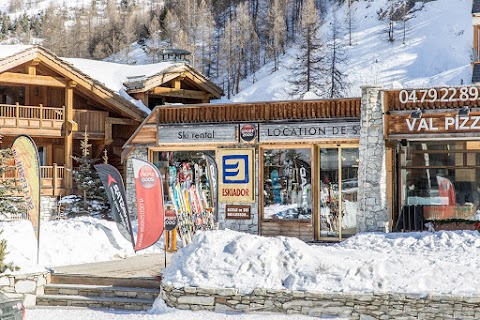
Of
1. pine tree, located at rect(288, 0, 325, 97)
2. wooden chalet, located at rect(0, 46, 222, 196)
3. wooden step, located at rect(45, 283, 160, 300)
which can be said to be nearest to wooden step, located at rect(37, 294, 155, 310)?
wooden step, located at rect(45, 283, 160, 300)

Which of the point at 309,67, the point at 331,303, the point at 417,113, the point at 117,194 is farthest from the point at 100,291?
the point at 309,67

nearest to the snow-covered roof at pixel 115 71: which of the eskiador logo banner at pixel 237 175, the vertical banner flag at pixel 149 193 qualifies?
the eskiador logo banner at pixel 237 175

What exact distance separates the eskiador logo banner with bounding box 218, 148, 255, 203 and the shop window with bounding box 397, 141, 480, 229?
3.93 meters

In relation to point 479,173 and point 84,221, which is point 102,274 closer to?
point 84,221

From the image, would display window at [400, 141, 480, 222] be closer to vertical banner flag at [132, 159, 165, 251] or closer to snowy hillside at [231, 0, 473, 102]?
vertical banner flag at [132, 159, 165, 251]

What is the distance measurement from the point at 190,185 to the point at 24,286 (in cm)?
788

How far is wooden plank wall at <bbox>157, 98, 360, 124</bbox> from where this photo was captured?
62.7 ft

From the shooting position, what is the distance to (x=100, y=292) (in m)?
13.9

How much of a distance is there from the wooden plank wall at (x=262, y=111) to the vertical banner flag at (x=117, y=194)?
4.50 meters

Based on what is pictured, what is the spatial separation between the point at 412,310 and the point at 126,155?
12.3 meters

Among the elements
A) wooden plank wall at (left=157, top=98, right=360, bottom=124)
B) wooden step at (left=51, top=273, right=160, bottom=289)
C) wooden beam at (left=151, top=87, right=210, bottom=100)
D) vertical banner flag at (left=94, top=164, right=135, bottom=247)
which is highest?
wooden beam at (left=151, top=87, right=210, bottom=100)

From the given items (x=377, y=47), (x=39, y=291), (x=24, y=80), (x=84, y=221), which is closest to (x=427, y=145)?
(x=84, y=221)

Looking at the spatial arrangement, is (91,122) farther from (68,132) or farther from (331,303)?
(331,303)

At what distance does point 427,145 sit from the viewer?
18.8 m
